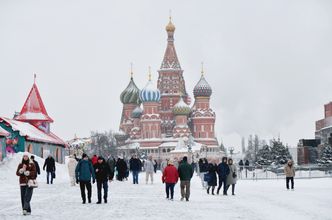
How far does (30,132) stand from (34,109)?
20.4ft

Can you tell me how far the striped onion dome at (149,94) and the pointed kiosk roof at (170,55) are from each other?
5439 millimetres

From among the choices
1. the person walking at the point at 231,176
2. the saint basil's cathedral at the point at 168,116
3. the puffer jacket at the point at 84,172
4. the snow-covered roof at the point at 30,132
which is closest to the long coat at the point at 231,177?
the person walking at the point at 231,176

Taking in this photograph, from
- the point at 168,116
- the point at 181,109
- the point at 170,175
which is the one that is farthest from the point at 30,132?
the point at 168,116

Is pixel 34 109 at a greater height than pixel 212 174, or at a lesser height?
greater

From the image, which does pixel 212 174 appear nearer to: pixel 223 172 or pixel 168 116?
pixel 223 172

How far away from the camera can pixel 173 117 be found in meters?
126

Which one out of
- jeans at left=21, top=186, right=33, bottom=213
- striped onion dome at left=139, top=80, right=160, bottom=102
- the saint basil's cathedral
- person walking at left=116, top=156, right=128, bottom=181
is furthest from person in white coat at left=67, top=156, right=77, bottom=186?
striped onion dome at left=139, top=80, right=160, bottom=102

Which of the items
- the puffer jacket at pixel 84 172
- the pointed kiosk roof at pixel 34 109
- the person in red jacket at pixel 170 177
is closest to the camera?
the puffer jacket at pixel 84 172

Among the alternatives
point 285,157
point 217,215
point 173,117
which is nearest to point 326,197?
point 217,215

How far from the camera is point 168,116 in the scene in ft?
417

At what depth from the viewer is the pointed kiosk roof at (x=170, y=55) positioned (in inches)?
4993

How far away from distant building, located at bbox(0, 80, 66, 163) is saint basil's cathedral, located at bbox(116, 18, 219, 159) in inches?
2528

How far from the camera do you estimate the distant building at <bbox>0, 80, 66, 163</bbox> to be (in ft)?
152

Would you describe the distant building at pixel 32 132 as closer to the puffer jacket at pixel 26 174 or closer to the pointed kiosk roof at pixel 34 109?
the pointed kiosk roof at pixel 34 109
